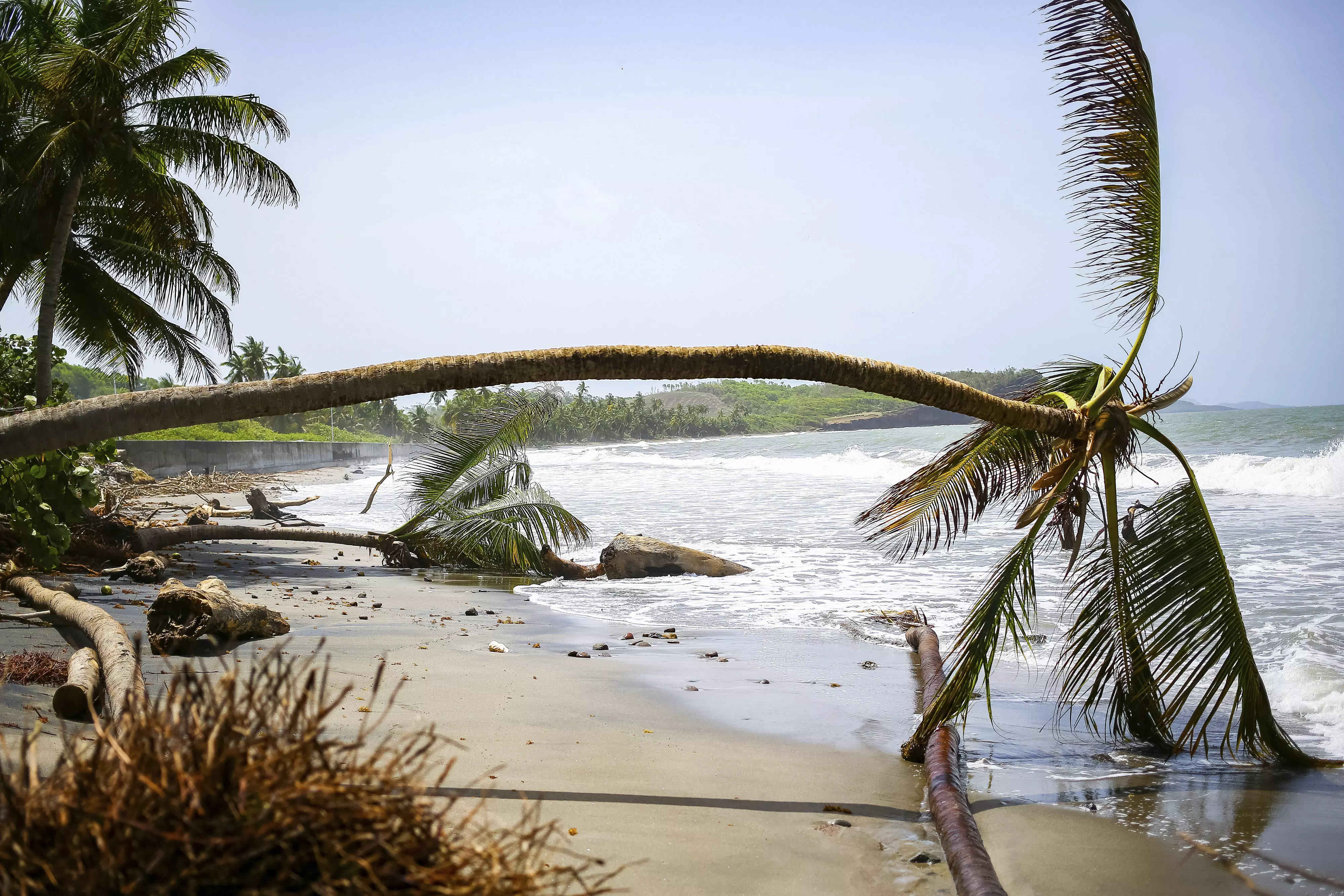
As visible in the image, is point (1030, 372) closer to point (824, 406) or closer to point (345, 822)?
point (345, 822)

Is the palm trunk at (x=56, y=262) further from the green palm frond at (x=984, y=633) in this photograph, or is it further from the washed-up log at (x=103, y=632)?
the green palm frond at (x=984, y=633)

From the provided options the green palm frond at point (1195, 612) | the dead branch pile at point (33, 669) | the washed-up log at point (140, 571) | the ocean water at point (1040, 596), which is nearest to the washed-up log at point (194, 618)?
the dead branch pile at point (33, 669)

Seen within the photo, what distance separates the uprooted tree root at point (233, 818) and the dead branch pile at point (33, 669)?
11.9 feet

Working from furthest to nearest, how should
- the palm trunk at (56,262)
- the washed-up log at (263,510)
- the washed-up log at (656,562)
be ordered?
the washed-up log at (263,510), the palm trunk at (56,262), the washed-up log at (656,562)

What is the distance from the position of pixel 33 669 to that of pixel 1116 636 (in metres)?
5.83

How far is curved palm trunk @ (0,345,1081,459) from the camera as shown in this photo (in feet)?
13.2

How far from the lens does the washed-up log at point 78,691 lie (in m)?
3.86

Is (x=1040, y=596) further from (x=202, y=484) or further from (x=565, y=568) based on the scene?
(x=202, y=484)

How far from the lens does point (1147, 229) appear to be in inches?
Answer: 193

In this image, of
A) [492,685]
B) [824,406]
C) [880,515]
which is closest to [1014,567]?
[880,515]

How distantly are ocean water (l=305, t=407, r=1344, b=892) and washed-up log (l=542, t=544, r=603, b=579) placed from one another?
44 cm

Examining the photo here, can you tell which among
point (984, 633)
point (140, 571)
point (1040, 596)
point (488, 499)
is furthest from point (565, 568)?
point (984, 633)

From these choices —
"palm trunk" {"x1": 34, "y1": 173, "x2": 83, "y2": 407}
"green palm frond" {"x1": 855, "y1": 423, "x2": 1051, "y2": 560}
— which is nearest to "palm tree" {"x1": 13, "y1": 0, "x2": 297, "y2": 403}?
"palm trunk" {"x1": 34, "y1": 173, "x2": 83, "y2": 407}

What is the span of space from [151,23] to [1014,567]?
48.6ft
